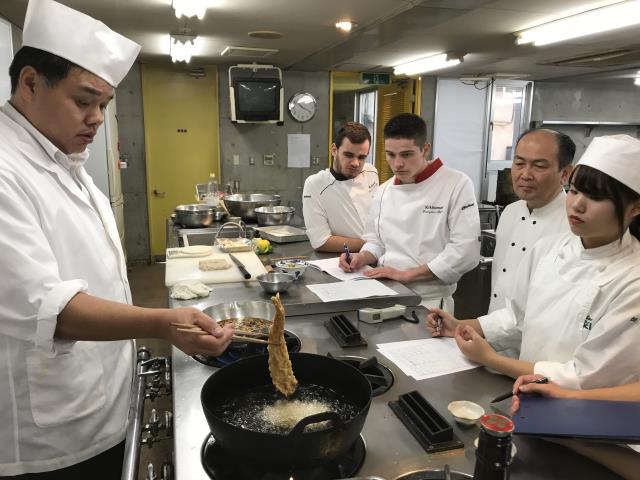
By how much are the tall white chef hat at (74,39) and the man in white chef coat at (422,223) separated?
1583mm

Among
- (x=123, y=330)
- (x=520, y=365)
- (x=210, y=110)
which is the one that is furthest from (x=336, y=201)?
(x=210, y=110)

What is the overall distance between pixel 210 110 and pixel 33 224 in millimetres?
6198

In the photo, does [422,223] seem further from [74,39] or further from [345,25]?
[345,25]

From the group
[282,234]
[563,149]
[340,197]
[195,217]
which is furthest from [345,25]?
[563,149]

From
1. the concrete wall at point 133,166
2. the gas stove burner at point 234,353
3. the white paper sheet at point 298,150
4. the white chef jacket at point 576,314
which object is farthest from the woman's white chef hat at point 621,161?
the concrete wall at point 133,166

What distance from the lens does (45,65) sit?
128 centimetres

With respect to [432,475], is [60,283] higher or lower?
higher

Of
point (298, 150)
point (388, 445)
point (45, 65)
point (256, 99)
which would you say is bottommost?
point (388, 445)

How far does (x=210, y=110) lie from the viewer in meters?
7.00

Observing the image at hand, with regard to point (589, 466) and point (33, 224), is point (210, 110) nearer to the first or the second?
point (33, 224)

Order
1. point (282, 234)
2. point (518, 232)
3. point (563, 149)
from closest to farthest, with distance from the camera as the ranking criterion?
point (563, 149), point (518, 232), point (282, 234)

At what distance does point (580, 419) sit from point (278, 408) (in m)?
0.70

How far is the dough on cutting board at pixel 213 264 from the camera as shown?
2564mm

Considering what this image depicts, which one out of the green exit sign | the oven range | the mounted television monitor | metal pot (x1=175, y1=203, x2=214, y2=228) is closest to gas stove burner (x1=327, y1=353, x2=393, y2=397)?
the oven range
